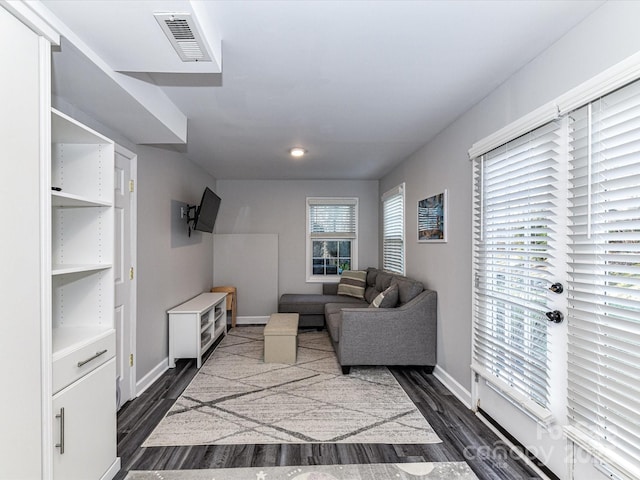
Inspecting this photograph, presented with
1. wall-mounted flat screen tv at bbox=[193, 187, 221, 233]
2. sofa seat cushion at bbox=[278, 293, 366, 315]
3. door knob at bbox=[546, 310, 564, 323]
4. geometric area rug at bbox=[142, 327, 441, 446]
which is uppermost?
wall-mounted flat screen tv at bbox=[193, 187, 221, 233]

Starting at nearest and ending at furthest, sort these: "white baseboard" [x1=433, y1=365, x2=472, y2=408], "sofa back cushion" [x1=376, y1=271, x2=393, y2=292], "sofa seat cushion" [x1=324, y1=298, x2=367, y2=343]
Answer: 1. "white baseboard" [x1=433, y1=365, x2=472, y2=408]
2. "sofa seat cushion" [x1=324, y1=298, x2=367, y2=343]
3. "sofa back cushion" [x1=376, y1=271, x2=393, y2=292]

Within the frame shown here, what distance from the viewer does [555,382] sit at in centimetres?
191

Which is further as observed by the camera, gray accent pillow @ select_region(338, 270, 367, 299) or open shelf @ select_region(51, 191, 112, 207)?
gray accent pillow @ select_region(338, 270, 367, 299)

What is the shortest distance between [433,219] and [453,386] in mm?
1628

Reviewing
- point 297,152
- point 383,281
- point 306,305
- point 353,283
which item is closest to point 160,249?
point 297,152

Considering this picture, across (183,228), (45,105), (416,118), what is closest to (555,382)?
(416,118)

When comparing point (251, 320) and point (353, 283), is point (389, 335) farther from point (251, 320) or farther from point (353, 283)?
point (251, 320)

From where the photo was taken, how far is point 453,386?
3.14 meters

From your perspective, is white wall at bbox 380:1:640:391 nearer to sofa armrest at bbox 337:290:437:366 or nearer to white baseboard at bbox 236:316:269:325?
sofa armrest at bbox 337:290:437:366

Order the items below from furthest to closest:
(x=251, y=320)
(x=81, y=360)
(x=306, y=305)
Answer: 1. (x=251, y=320)
2. (x=306, y=305)
3. (x=81, y=360)

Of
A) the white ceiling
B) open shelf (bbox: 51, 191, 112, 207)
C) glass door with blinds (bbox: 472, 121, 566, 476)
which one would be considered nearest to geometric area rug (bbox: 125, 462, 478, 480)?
glass door with blinds (bbox: 472, 121, 566, 476)

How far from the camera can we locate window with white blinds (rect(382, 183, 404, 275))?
4.79 m

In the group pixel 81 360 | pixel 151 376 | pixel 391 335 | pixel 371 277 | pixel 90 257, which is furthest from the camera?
pixel 371 277

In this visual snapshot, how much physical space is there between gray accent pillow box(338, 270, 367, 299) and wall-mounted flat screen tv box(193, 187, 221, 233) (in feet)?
7.55
